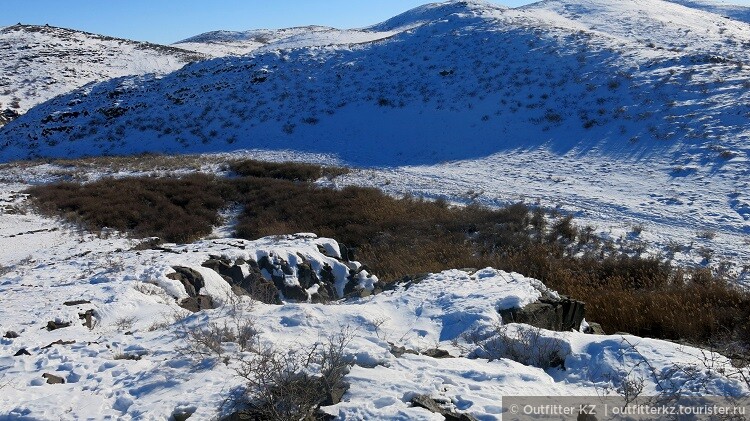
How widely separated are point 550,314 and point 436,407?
302cm

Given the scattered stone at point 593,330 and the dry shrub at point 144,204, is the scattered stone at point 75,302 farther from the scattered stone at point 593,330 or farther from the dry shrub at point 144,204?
the dry shrub at point 144,204

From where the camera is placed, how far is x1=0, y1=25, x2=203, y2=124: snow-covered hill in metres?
42.5

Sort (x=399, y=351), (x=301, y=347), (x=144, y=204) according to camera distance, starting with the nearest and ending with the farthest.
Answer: (x=301, y=347)
(x=399, y=351)
(x=144, y=204)

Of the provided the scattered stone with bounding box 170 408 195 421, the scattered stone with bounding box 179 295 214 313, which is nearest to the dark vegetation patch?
the scattered stone with bounding box 179 295 214 313

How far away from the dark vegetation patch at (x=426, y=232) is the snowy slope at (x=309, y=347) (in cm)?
201

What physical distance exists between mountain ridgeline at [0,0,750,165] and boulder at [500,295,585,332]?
14.3 m

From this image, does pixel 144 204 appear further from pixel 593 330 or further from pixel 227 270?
pixel 593 330

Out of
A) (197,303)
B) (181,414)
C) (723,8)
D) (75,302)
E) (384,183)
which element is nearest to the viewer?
(181,414)

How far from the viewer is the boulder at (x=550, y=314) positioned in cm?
654

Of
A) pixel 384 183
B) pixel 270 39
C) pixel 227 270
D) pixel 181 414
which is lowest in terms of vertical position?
pixel 384 183

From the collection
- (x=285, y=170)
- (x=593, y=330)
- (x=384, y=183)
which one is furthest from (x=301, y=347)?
(x=285, y=170)

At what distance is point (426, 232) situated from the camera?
44.5 ft

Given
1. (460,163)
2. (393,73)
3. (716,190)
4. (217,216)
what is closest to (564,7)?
(393,73)

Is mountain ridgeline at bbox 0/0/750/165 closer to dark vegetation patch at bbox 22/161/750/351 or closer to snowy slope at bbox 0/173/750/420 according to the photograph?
dark vegetation patch at bbox 22/161/750/351
